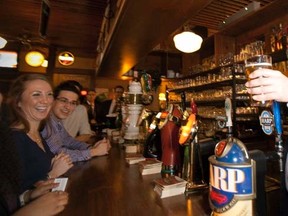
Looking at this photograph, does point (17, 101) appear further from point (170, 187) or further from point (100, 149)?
point (170, 187)

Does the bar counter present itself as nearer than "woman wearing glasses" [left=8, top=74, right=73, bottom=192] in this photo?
Yes

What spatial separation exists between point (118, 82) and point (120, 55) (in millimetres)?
4551

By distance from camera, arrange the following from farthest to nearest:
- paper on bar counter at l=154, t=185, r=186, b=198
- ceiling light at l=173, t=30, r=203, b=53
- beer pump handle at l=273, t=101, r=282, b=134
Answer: ceiling light at l=173, t=30, r=203, b=53 < paper on bar counter at l=154, t=185, r=186, b=198 < beer pump handle at l=273, t=101, r=282, b=134

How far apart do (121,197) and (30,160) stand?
1.90 ft

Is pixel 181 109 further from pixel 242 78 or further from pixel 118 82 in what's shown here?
pixel 118 82

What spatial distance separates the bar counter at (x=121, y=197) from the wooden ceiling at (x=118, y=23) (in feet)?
3.23

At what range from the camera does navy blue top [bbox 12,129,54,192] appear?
1.06 metres

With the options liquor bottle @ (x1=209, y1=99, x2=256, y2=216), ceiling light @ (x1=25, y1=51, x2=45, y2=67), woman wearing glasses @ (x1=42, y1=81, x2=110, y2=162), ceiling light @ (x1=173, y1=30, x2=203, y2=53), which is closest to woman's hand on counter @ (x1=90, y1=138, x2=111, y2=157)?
woman wearing glasses @ (x1=42, y1=81, x2=110, y2=162)

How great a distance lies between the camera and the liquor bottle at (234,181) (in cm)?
56

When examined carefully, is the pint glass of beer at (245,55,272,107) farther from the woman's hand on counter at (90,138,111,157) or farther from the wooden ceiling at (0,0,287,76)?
the woman's hand on counter at (90,138,111,157)

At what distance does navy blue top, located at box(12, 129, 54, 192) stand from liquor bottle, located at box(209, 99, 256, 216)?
89 cm

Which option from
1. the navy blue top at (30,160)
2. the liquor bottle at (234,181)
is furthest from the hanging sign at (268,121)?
the navy blue top at (30,160)

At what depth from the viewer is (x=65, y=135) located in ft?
5.92

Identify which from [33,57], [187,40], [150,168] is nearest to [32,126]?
[150,168]
